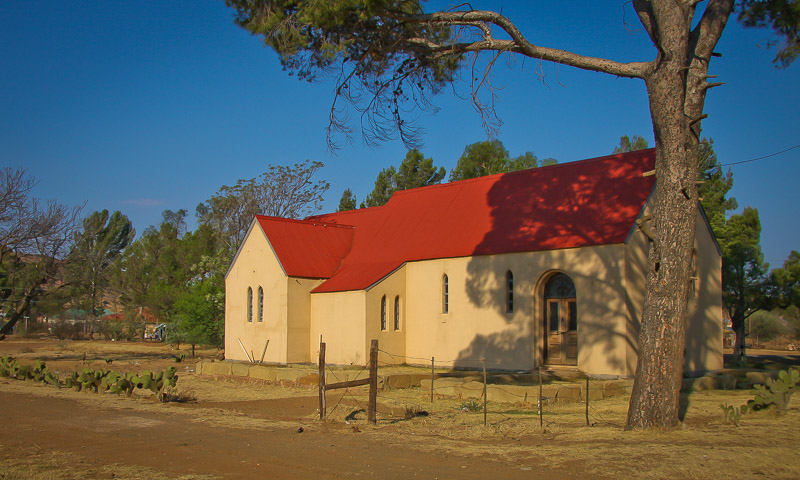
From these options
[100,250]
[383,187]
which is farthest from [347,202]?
[100,250]

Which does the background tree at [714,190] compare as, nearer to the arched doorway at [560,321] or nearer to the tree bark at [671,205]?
the arched doorway at [560,321]

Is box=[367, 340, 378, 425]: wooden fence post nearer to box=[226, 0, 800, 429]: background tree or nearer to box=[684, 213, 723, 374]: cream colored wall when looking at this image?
box=[226, 0, 800, 429]: background tree

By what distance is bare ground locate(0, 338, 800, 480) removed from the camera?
9.78 meters

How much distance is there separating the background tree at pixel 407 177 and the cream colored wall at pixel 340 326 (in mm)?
27091

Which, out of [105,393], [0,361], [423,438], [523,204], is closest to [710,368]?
[523,204]

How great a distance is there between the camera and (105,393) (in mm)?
20828

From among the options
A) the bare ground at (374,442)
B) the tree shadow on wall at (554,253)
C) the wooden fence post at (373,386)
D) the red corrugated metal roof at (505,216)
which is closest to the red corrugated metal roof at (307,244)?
the red corrugated metal roof at (505,216)

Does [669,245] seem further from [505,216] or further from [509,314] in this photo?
[505,216]

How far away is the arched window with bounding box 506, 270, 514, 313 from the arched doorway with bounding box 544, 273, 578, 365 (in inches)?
49.6

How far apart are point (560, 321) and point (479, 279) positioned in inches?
143

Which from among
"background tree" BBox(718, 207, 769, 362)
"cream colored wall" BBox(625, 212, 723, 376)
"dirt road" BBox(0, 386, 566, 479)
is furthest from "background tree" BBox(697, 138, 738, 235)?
"dirt road" BBox(0, 386, 566, 479)

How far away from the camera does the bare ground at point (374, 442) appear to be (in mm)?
9781

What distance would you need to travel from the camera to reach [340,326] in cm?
2891

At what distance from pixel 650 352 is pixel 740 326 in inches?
1024
